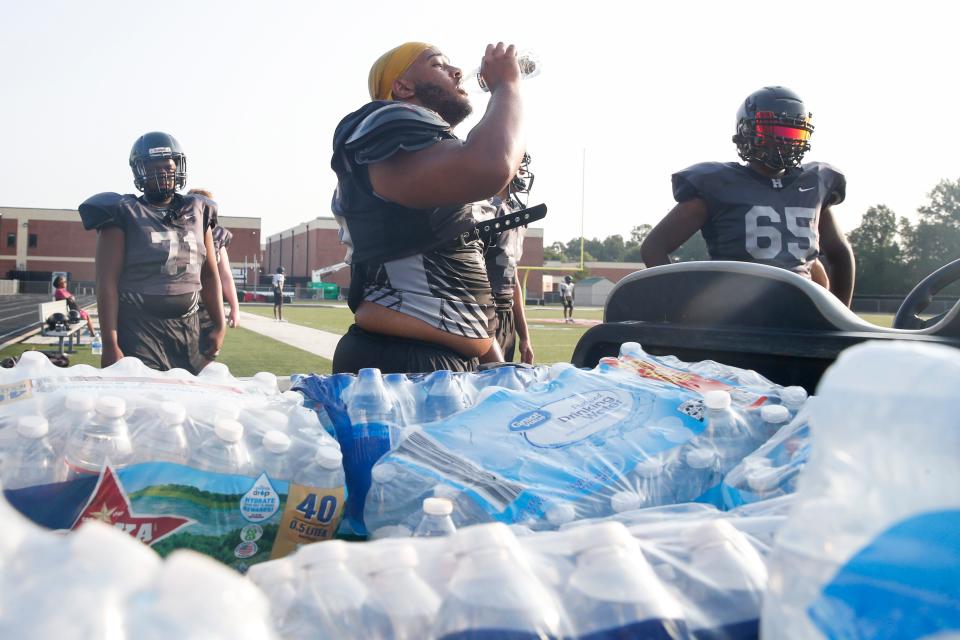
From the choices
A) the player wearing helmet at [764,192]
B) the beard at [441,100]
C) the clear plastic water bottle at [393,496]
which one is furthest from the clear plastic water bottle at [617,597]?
the player wearing helmet at [764,192]

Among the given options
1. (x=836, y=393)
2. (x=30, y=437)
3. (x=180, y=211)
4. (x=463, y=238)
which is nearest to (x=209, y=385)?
(x=30, y=437)

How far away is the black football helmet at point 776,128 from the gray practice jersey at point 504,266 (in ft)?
4.75

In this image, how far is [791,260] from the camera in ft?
11.1

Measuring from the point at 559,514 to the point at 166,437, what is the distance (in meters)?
0.78

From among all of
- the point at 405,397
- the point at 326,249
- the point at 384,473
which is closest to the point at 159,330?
the point at 405,397

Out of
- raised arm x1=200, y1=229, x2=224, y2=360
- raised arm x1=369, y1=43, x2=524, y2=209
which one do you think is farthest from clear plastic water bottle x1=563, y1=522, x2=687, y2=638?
raised arm x1=200, y1=229, x2=224, y2=360

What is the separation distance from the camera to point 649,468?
1688 mm

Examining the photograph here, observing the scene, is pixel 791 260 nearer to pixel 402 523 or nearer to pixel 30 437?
pixel 402 523

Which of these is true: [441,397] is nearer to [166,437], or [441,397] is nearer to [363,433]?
[363,433]

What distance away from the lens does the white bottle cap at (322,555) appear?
2.72 feet

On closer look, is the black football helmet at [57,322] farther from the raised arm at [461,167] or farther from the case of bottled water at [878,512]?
the case of bottled water at [878,512]

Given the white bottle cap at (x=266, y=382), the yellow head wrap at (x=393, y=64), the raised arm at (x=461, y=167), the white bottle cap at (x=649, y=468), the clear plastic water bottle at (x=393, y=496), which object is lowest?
the clear plastic water bottle at (x=393, y=496)

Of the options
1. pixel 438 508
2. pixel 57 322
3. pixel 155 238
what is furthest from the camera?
pixel 57 322

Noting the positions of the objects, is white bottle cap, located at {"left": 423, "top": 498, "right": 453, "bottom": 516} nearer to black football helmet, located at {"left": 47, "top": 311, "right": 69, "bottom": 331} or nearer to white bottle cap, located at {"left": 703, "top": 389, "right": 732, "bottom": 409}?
white bottle cap, located at {"left": 703, "top": 389, "right": 732, "bottom": 409}
